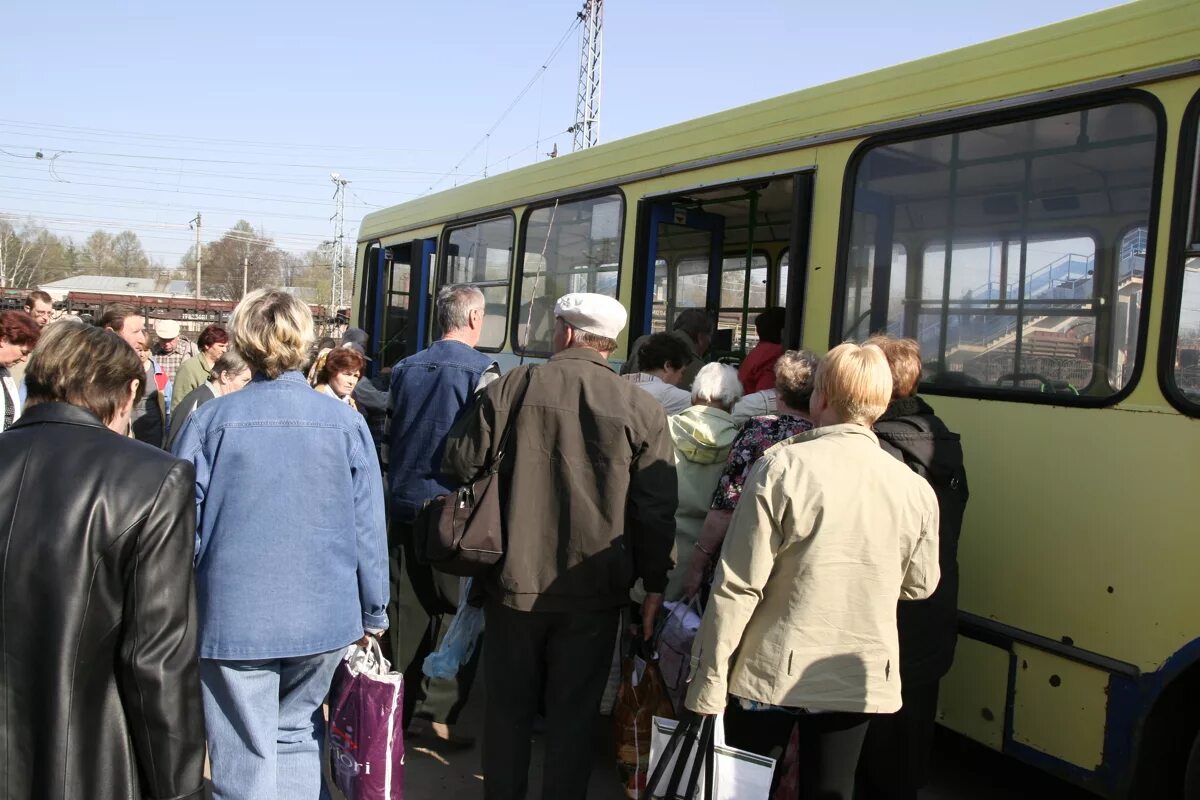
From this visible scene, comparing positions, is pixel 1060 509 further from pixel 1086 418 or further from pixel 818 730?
pixel 818 730

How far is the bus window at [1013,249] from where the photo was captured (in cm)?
312

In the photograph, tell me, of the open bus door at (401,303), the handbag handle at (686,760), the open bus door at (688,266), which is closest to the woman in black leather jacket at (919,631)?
the handbag handle at (686,760)

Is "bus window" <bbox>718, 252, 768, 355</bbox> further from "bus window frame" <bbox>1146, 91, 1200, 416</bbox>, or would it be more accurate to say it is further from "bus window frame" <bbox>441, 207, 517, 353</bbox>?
"bus window frame" <bbox>1146, 91, 1200, 416</bbox>

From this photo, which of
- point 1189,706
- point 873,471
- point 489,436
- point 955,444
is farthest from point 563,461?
point 1189,706

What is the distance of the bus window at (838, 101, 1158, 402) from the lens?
3125 millimetres

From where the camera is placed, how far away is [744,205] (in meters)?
6.35

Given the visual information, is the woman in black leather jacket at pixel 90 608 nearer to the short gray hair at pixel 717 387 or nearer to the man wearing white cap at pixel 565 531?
the man wearing white cap at pixel 565 531

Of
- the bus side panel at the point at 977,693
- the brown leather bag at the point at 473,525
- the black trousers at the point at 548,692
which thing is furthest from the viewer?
the bus side panel at the point at 977,693

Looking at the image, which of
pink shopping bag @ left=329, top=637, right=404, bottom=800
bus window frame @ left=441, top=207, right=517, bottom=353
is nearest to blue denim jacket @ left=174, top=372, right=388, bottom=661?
pink shopping bag @ left=329, top=637, right=404, bottom=800

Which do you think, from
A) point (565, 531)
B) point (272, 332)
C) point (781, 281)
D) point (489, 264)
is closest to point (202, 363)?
point (489, 264)

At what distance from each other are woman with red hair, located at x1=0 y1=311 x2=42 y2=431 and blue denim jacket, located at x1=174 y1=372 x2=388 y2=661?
2611mm

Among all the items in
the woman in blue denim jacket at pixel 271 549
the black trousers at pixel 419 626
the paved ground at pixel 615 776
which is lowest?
the paved ground at pixel 615 776

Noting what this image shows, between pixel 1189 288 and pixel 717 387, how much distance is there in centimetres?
159

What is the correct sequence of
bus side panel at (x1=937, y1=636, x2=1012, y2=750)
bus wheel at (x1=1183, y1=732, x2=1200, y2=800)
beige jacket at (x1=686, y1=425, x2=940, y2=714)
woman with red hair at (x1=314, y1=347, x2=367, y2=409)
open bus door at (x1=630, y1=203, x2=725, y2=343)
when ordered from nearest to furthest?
beige jacket at (x1=686, y1=425, x2=940, y2=714) < bus wheel at (x1=1183, y1=732, x2=1200, y2=800) < bus side panel at (x1=937, y1=636, x2=1012, y2=750) < woman with red hair at (x1=314, y1=347, x2=367, y2=409) < open bus door at (x1=630, y1=203, x2=725, y2=343)
